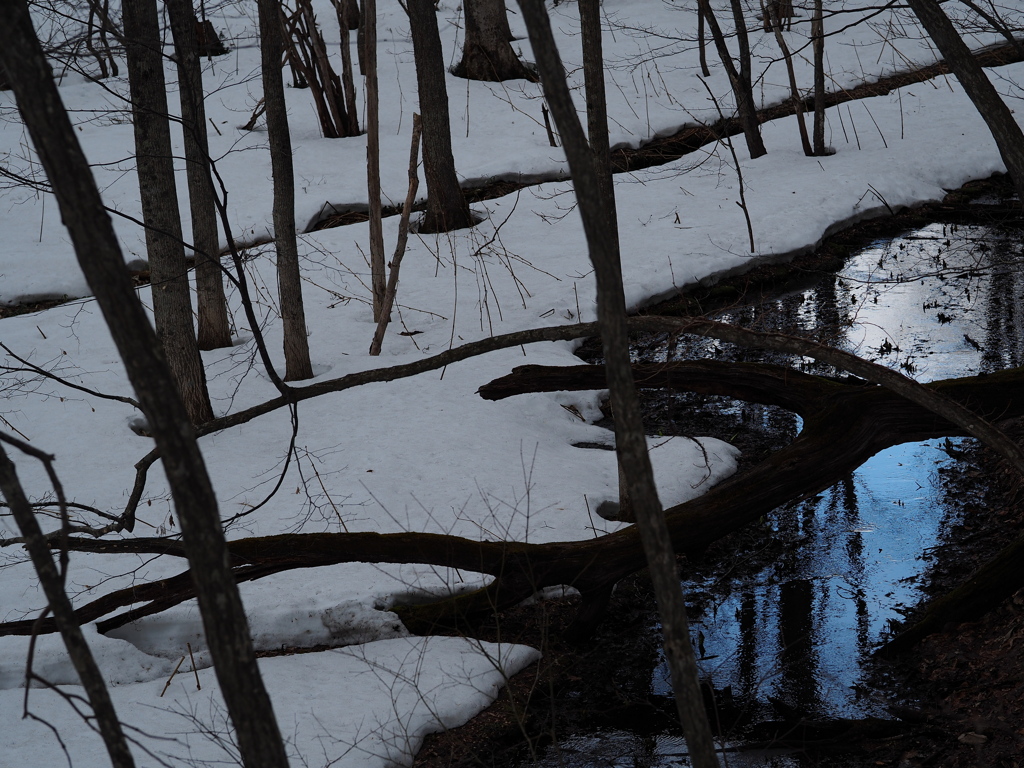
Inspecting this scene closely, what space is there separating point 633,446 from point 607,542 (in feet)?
8.38

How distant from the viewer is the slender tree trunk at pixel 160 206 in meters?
6.05

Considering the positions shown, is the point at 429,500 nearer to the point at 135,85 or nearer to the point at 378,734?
the point at 378,734

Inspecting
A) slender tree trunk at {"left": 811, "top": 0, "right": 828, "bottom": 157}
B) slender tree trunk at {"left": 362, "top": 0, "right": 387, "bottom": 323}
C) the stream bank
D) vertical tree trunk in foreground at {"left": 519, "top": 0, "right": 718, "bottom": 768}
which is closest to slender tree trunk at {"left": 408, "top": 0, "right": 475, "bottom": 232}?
slender tree trunk at {"left": 362, "top": 0, "right": 387, "bottom": 323}

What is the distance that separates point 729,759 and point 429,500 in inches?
112

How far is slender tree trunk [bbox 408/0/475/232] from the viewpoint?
1065cm

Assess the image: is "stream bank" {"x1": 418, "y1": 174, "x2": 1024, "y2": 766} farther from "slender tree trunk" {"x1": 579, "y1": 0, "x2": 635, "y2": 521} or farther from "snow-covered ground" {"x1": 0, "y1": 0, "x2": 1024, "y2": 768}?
"slender tree trunk" {"x1": 579, "y1": 0, "x2": 635, "y2": 521}

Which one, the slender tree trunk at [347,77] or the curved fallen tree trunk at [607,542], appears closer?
the curved fallen tree trunk at [607,542]

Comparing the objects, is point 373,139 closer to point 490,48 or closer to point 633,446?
point 633,446

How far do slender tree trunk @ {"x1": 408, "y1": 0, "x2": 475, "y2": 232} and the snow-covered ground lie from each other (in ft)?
1.32

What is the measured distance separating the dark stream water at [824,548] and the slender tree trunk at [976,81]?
5.32 ft

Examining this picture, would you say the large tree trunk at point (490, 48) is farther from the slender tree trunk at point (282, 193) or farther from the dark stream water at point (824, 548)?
the slender tree trunk at point (282, 193)

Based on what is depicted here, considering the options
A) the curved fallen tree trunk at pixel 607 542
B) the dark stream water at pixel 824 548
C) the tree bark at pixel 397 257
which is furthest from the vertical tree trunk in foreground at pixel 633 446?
the tree bark at pixel 397 257

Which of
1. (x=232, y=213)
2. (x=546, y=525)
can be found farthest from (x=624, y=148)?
(x=546, y=525)

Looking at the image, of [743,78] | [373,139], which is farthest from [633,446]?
[743,78]
